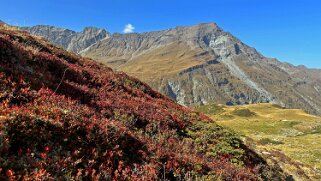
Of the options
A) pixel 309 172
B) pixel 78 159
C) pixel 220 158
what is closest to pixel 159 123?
pixel 220 158

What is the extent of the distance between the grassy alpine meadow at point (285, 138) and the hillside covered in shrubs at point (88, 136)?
9127mm

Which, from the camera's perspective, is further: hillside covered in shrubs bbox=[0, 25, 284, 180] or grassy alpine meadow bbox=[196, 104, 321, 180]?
grassy alpine meadow bbox=[196, 104, 321, 180]

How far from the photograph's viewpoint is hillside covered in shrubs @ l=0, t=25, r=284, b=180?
6.69 meters

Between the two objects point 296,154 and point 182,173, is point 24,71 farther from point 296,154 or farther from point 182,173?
point 296,154

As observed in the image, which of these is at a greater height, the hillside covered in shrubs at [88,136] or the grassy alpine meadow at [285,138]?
the hillside covered in shrubs at [88,136]

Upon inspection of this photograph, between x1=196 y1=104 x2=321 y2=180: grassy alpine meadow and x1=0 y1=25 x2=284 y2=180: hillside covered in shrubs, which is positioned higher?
x1=0 y1=25 x2=284 y2=180: hillside covered in shrubs

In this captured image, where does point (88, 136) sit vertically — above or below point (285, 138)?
above

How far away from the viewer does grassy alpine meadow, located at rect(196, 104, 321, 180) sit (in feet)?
78.7

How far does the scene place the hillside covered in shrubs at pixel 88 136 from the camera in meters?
6.69

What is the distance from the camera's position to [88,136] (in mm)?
8102

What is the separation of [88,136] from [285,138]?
2194 inches

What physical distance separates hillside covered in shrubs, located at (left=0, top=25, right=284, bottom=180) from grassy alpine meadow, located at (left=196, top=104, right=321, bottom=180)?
9127 mm

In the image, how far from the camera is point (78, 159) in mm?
7113

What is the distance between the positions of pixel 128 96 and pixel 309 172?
17437 mm
